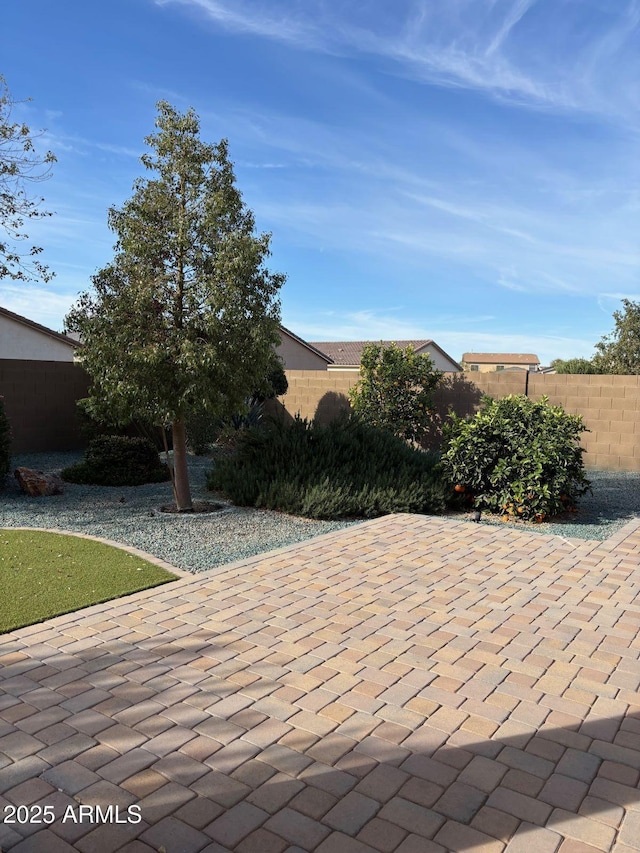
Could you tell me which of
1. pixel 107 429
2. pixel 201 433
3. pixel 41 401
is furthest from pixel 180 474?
pixel 41 401

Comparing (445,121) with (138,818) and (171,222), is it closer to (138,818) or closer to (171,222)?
(171,222)

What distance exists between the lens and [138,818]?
247cm

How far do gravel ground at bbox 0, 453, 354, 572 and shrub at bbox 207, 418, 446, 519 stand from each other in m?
0.26

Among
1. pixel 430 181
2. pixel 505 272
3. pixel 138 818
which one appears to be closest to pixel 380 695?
pixel 138 818

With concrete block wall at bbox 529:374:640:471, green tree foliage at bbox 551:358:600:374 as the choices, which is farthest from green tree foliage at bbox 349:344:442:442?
green tree foliage at bbox 551:358:600:374

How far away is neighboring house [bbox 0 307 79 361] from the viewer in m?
16.5

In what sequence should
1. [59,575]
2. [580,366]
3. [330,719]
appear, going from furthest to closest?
[580,366]
[59,575]
[330,719]

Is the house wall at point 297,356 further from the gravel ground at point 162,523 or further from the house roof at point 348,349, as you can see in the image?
the gravel ground at point 162,523

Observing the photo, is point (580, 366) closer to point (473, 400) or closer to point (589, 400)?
point (589, 400)

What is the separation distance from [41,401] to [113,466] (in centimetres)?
418

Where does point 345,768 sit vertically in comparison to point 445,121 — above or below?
below

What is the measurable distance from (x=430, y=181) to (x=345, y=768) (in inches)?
554

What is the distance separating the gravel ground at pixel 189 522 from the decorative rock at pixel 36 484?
12 cm

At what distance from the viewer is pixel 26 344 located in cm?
1703
